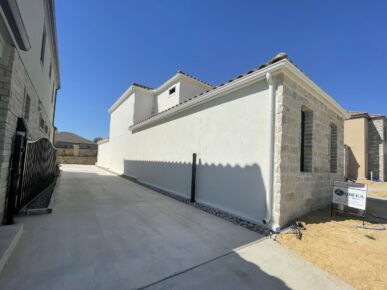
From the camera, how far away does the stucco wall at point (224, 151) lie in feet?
15.5

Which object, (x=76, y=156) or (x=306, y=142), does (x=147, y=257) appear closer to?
(x=306, y=142)

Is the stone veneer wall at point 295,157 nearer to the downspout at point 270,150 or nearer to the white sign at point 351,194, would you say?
the downspout at point 270,150

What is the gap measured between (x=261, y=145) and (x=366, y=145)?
18358 millimetres

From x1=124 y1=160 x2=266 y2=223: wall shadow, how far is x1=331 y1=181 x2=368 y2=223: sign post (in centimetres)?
243

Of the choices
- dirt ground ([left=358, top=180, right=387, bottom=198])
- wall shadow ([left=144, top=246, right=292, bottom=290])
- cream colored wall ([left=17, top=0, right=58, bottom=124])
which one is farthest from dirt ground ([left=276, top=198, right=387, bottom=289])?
dirt ground ([left=358, top=180, right=387, bottom=198])

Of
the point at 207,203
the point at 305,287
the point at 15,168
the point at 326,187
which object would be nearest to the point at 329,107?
the point at 326,187

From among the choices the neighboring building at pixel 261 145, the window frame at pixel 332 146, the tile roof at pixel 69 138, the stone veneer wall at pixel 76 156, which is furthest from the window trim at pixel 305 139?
the tile roof at pixel 69 138

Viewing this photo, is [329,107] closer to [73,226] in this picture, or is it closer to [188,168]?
[188,168]

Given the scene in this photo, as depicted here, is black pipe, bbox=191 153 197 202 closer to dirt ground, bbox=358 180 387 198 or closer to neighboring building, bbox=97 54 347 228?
neighboring building, bbox=97 54 347 228

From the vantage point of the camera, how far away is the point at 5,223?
3.66 metres

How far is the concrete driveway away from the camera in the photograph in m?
2.30

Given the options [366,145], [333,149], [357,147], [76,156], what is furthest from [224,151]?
[76,156]

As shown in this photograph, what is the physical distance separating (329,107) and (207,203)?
17.4ft

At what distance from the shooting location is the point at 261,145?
15.4ft
